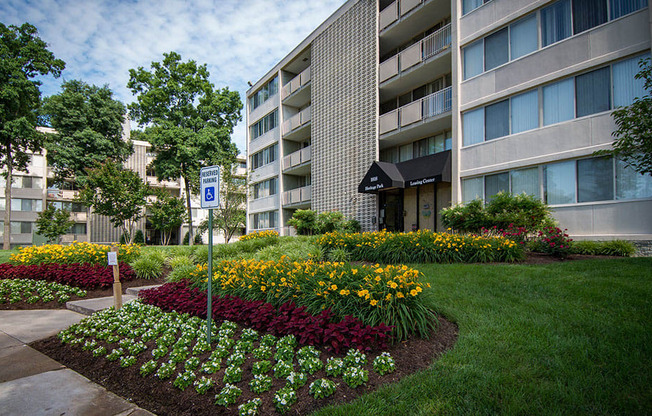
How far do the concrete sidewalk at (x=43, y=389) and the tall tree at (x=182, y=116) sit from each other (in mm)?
25642

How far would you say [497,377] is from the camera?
312 centimetres

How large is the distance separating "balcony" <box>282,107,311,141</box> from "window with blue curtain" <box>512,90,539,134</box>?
13.2 metres

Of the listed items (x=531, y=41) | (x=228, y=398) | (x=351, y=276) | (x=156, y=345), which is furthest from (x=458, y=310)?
(x=531, y=41)

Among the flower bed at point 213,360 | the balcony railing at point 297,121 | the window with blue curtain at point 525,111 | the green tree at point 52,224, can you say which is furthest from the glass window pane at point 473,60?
the green tree at point 52,224

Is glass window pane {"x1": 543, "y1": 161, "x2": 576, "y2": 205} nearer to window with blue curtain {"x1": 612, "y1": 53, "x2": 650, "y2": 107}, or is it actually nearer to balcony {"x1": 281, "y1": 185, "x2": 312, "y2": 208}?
window with blue curtain {"x1": 612, "y1": 53, "x2": 650, "y2": 107}

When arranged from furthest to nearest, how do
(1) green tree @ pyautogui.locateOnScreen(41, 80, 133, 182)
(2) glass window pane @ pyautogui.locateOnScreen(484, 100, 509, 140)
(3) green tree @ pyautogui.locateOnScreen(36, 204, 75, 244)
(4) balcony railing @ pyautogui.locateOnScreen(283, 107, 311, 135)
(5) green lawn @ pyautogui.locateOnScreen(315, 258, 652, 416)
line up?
1. (1) green tree @ pyautogui.locateOnScreen(41, 80, 133, 182)
2. (3) green tree @ pyautogui.locateOnScreen(36, 204, 75, 244)
3. (4) balcony railing @ pyautogui.locateOnScreen(283, 107, 311, 135)
4. (2) glass window pane @ pyautogui.locateOnScreen(484, 100, 509, 140)
5. (5) green lawn @ pyautogui.locateOnScreen(315, 258, 652, 416)

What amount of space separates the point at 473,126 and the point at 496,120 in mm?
906

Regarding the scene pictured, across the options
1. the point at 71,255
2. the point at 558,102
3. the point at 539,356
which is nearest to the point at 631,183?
the point at 558,102

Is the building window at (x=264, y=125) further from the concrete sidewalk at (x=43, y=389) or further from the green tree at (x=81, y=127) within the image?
the concrete sidewalk at (x=43, y=389)

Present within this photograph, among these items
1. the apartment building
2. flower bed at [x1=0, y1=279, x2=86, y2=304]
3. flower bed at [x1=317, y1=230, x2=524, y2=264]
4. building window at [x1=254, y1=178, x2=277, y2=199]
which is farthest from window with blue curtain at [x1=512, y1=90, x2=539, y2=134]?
building window at [x1=254, y1=178, x2=277, y2=199]

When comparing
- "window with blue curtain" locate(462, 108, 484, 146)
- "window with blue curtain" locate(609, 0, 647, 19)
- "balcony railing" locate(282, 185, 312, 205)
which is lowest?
"balcony railing" locate(282, 185, 312, 205)

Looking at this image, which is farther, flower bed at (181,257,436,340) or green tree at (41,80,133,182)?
green tree at (41,80,133,182)

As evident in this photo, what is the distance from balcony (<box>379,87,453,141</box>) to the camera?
48.3ft

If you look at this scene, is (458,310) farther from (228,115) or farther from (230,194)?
(228,115)
